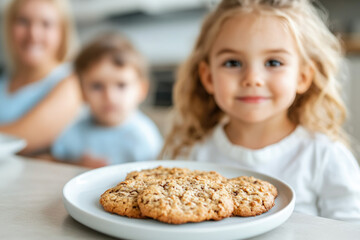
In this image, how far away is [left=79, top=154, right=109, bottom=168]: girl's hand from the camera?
1.96 m

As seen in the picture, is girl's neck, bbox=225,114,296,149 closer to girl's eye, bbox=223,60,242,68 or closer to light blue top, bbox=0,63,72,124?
girl's eye, bbox=223,60,242,68

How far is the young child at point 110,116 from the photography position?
7.07 ft

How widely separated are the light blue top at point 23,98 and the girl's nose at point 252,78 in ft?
4.92

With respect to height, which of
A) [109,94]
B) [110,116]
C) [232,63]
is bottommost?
[110,116]

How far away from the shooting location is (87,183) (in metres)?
0.67

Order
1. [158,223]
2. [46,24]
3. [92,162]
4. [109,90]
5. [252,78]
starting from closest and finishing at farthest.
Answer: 1. [158,223]
2. [252,78]
3. [92,162]
4. [109,90]
5. [46,24]

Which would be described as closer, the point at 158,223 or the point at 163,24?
the point at 158,223

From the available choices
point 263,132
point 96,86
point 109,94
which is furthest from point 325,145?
point 96,86

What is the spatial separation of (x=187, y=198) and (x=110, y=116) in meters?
1.73

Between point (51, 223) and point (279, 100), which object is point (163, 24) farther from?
point (51, 223)

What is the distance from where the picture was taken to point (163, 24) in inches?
175

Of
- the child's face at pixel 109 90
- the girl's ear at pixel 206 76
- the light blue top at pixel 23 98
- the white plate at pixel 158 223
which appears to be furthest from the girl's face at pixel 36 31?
the white plate at pixel 158 223

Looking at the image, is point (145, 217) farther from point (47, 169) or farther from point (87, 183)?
point (47, 169)

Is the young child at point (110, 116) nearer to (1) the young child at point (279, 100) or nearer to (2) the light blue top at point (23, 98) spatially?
(2) the light blue top at point (23, 98)
